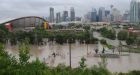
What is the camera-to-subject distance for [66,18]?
60312 millimetres

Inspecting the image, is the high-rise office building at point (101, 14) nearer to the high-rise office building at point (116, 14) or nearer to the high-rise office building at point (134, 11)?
the high-rise office building at point (116, 14)

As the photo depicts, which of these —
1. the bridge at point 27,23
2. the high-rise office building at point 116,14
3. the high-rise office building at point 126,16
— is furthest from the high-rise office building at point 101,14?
the bridge at point 27,23

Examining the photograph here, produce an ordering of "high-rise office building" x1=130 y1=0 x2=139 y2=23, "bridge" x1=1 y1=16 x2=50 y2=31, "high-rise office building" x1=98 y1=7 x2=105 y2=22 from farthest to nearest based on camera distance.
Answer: "high-rise office building" x1=98 y1=7 x2=105 y2=22, "high-rise office building" x1=130 y1=0 x2=139 y2=23, "bridge" x1=1 y1=16 x2=50 y2=31

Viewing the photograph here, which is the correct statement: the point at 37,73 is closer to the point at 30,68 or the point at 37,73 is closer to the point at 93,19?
the point at 30,68

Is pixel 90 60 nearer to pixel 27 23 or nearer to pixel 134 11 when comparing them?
pixel 27 23

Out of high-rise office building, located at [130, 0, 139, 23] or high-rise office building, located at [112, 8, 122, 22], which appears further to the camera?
high-rise office building, located at [112, 8, 122, 22]

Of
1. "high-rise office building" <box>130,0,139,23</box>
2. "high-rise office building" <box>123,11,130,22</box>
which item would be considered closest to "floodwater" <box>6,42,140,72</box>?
"high-rise office building" <box>130,0,139,23</box>

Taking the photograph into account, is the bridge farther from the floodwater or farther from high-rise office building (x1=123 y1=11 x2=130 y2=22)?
high-rise office building (x1=123 y1=11 x2=130 y2=22)

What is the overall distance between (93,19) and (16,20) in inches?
1300

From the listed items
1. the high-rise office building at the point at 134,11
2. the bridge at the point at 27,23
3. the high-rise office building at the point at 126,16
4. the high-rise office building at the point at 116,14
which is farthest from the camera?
the high-rise office building at the point at 126,16

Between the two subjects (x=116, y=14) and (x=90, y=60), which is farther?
(x=116, y=14)

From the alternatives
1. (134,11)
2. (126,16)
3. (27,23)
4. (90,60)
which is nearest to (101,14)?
(126,16)

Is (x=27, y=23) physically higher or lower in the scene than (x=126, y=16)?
lower

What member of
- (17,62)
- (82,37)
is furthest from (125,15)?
(17,62)
